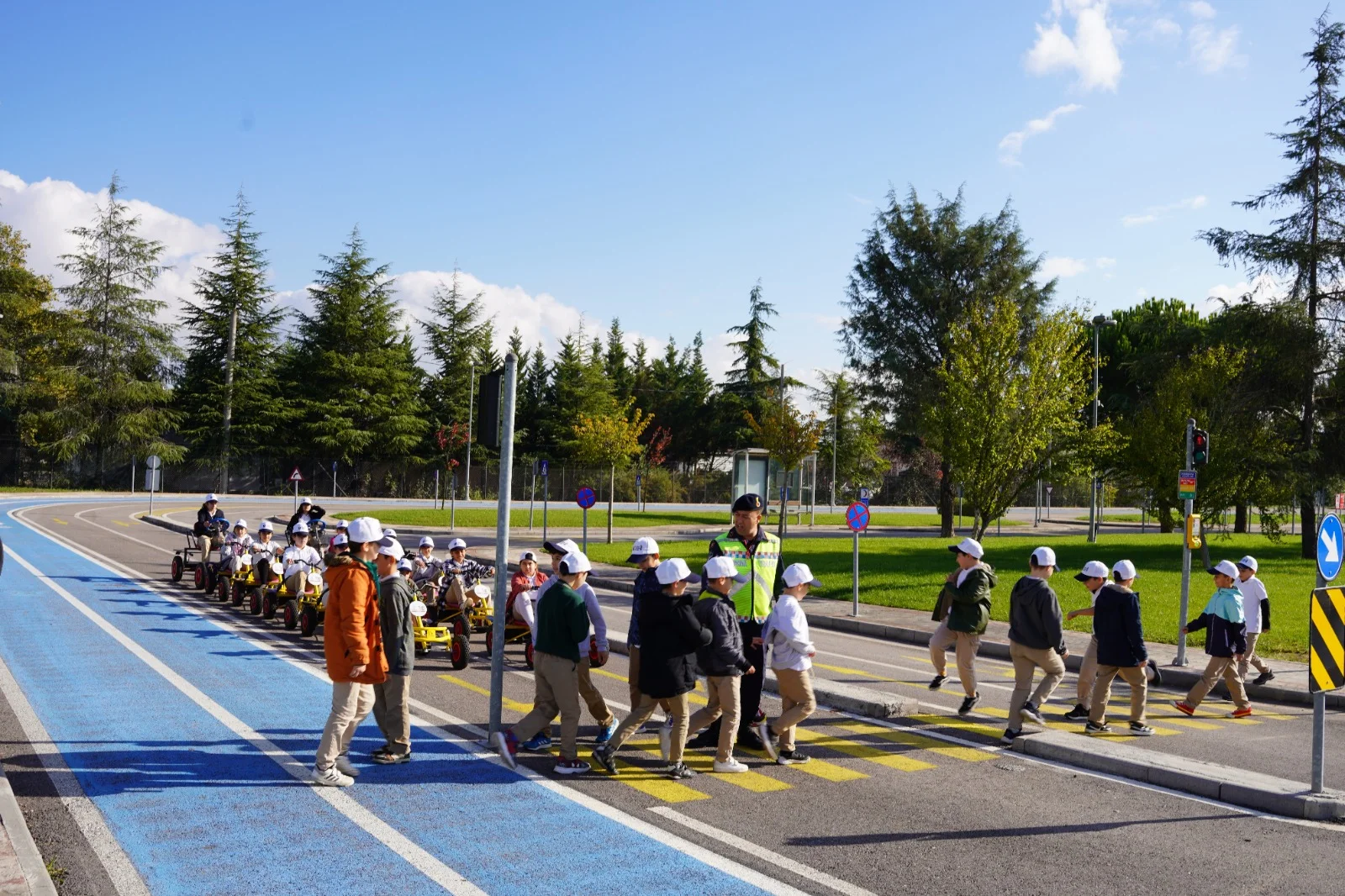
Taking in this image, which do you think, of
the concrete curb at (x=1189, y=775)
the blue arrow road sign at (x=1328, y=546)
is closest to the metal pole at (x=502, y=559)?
the concrete curb at (x=1189, y=775)

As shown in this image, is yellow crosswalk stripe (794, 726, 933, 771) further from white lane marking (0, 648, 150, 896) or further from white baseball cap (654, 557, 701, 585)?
white lane marking (0, 648, 150, 896)

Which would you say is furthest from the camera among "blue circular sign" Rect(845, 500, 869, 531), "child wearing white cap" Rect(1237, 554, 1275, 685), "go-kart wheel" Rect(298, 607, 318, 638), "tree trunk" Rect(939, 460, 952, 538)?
"tree trunk" Rect(939, 460, 952, 538)

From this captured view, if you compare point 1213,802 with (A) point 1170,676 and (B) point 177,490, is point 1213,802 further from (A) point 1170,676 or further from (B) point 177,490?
(B) point 177,490

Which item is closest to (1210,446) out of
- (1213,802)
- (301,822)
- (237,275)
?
(1213,802)

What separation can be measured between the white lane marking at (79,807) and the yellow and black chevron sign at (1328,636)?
8079 millimetres

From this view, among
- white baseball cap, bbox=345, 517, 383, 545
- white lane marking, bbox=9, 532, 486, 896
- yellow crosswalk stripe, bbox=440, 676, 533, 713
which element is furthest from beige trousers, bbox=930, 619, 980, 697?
white lane marking, bbox=9, 532, 486, 896

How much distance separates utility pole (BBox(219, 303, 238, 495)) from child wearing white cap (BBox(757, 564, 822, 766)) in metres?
62.4

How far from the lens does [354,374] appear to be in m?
66.9

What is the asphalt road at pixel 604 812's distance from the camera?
584 centimetres

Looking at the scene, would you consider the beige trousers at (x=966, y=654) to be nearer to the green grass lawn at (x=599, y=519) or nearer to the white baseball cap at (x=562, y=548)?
the white baseball cap at (x=562, y=548)

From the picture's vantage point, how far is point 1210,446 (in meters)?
27.8

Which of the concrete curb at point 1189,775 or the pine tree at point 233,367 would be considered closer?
the concrete curb at point 1189,775

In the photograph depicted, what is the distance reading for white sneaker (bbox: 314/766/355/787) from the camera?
7266mm

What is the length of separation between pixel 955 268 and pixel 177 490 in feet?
160
